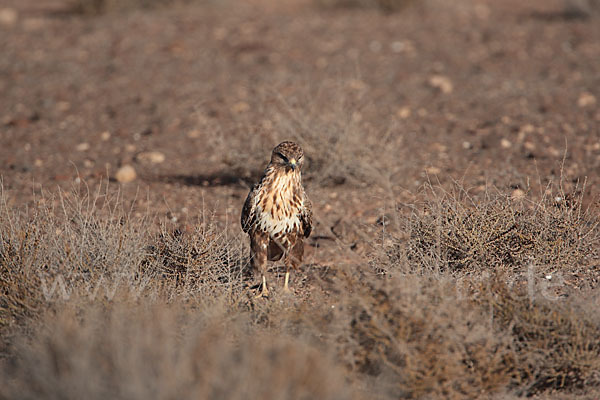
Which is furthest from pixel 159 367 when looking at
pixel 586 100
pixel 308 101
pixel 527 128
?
pixel 586 100

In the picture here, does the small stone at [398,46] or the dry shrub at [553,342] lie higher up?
the small stone at [398,46]

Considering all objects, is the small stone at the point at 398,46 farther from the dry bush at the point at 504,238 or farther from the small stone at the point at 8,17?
the dry bush at the point at 504,238

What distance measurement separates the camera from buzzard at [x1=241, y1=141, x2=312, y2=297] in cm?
539

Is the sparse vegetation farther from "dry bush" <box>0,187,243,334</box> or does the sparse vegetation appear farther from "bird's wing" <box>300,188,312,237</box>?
"bird's wing" <box>300,188,312,237</box>

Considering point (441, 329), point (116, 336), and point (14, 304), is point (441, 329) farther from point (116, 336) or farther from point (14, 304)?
point (14, 304)

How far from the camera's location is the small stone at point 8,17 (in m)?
14.0

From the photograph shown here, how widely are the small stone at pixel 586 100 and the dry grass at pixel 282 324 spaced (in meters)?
4.57

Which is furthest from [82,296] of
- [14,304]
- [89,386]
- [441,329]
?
[441,329]

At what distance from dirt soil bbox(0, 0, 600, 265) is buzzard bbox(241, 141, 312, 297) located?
17.2 inches

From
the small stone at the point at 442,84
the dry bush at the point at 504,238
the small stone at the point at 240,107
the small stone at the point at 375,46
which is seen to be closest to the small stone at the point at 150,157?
the small stone at the point at 240,107

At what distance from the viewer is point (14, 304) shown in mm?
4711

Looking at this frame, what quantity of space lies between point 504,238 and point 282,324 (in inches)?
71.3

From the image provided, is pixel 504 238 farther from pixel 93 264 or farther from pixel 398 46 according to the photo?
pixel 398 46

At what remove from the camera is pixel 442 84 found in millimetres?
10617
